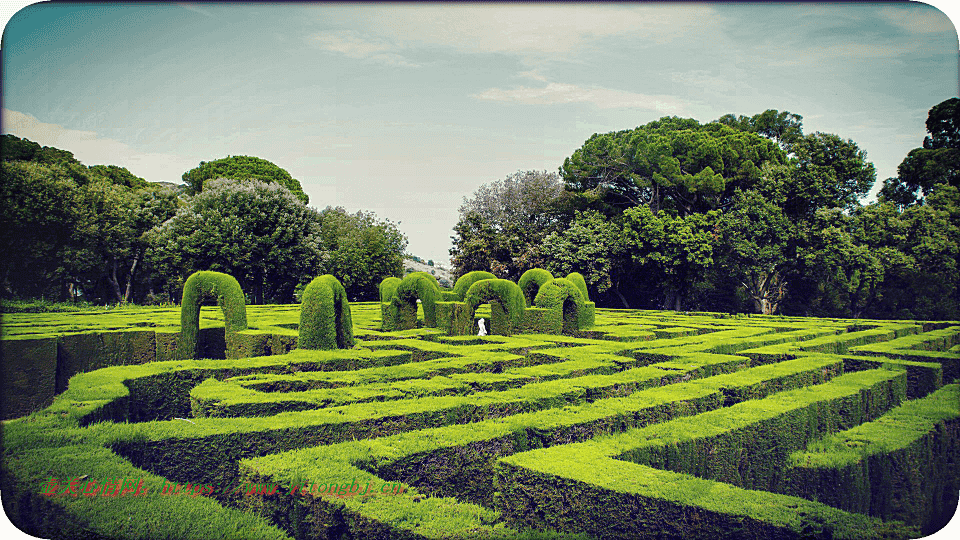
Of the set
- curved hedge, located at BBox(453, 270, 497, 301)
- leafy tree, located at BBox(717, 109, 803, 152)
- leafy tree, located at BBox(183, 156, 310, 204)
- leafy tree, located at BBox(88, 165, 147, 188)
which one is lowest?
curved hedge, located at BBox(453, 270, 497, 301)

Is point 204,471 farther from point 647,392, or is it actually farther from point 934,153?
point 934,153

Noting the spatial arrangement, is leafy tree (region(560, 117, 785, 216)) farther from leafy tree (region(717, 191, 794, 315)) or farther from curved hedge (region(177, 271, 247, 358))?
curved hedge (region(177, 271, 247, 358))

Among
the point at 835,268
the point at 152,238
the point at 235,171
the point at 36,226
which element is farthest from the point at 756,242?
the point at 235,171

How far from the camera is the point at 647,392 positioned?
9195 mm

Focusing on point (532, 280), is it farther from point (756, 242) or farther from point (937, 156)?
point (756, 242)

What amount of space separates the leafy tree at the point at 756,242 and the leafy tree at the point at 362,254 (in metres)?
24.5

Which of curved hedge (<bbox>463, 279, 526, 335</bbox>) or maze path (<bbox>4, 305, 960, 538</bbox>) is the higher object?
curved hedge (<bbox>463, 279, 526, 335</bbox>)

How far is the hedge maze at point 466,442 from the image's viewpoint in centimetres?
488

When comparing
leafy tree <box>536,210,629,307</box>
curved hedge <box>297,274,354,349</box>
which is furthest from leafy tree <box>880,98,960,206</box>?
leafy tree <box>536,210,629,307</box>

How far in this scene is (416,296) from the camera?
18141 mm

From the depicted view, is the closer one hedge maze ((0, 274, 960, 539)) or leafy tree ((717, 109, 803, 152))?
hedge maze ((0, 274, 960, 539))

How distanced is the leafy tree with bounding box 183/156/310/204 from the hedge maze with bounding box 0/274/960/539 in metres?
25.4

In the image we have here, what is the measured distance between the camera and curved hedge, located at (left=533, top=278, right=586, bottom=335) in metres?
18.6

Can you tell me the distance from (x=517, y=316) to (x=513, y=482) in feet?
41.5
